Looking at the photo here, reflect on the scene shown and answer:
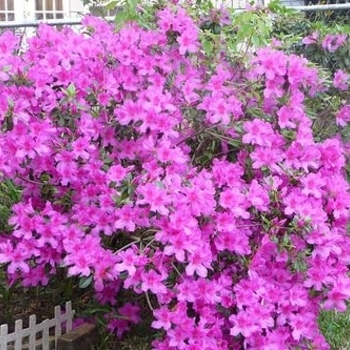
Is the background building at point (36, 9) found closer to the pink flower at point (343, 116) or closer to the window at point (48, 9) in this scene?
the window at point (48, 9)

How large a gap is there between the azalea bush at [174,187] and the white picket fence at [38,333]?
0.17 metres

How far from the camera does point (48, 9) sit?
11.9 m

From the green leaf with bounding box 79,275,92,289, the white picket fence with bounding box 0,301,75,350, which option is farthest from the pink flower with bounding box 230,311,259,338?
the white picket fence with bounding box 0,301,75,350

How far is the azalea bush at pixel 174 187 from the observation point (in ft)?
8.51

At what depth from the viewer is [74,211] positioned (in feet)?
9.32

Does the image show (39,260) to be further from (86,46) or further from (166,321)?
(86,46)

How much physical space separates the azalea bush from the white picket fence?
0.56 feet

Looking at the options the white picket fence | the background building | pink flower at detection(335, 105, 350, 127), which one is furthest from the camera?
the background building

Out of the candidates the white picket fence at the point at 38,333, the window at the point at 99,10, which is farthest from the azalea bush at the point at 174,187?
the window at the point at 99,10

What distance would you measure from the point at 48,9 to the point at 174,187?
394 inches

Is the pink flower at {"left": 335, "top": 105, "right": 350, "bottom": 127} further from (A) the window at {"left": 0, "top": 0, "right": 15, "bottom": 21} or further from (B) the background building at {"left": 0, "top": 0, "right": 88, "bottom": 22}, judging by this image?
(A) the window at {"left": 0, "top": 0, "right": 15, "bottom": 21}

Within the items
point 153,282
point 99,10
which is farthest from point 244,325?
point 99,10

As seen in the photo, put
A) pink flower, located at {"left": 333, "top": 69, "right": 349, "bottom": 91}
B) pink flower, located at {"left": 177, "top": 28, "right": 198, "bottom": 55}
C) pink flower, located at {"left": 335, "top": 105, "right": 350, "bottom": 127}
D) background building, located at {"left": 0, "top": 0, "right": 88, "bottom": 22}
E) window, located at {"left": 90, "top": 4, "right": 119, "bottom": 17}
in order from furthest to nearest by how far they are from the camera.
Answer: background building, located at {"left": 0, "top": 0, "right": 88, "bottom": 22} < window, located at {"left": 90, "top": 4, "right": 119, "bottom": 17} < pink flower, located at {"left": 333, "top": 69, "right": 349, "bottom": 91} < pink flower, located at {"left": 335, "top": 105, "right": 350, "bottom": 127} < pink flower, located at {"left": 177, "top": 28, "right": 198, "bottom": 55}

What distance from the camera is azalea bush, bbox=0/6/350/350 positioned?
259 centimetres
